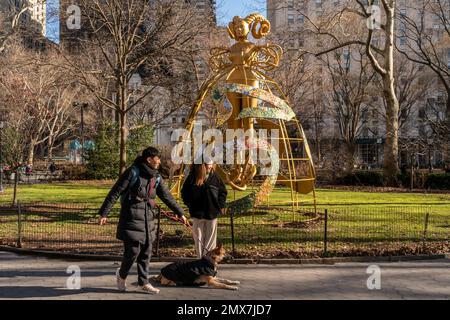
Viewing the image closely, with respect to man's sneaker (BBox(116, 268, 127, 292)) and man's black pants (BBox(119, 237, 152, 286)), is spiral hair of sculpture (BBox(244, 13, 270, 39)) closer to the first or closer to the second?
man's black pants (BBox(119, 237, 152, 286))

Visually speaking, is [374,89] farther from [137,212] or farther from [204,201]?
[137,212]

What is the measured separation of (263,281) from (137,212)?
2.20m

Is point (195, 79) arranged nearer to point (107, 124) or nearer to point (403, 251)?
point (107, 124)

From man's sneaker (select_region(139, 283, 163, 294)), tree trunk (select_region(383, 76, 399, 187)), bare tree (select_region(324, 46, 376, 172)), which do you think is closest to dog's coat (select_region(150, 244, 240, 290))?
man's sneaker (select_region(139, 283, 163, 294))

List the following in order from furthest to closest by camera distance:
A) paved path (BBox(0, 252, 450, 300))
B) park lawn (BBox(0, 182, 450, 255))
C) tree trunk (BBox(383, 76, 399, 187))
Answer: tree trunk (BBox(383, 76, 399, 187))
park lawn (BBox(0, 182, 450, 255))
paved path (BBox(0, 252, 450, 300))

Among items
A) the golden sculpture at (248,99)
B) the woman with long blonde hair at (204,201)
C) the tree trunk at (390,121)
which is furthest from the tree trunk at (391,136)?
the woman with long blonde hair at (204,201)

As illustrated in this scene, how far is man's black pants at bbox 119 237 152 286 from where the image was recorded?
21.4 ft

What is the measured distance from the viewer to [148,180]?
22.1 feet

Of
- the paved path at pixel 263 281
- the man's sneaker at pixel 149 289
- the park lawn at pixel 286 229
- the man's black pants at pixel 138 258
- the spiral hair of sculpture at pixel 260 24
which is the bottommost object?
the paved path at pixel 263 281

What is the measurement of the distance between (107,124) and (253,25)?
20526 mm

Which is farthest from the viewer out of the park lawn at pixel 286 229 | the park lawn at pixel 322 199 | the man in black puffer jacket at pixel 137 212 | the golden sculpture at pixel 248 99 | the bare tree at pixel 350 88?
the bare tree at pixel 350 88

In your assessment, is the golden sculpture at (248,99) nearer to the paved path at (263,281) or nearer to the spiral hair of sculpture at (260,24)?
the spiral hair of sculpture at (260,24)

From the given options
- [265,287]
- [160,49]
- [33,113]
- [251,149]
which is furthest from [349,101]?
[265,287]

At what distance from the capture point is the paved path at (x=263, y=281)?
6621 millimetres
